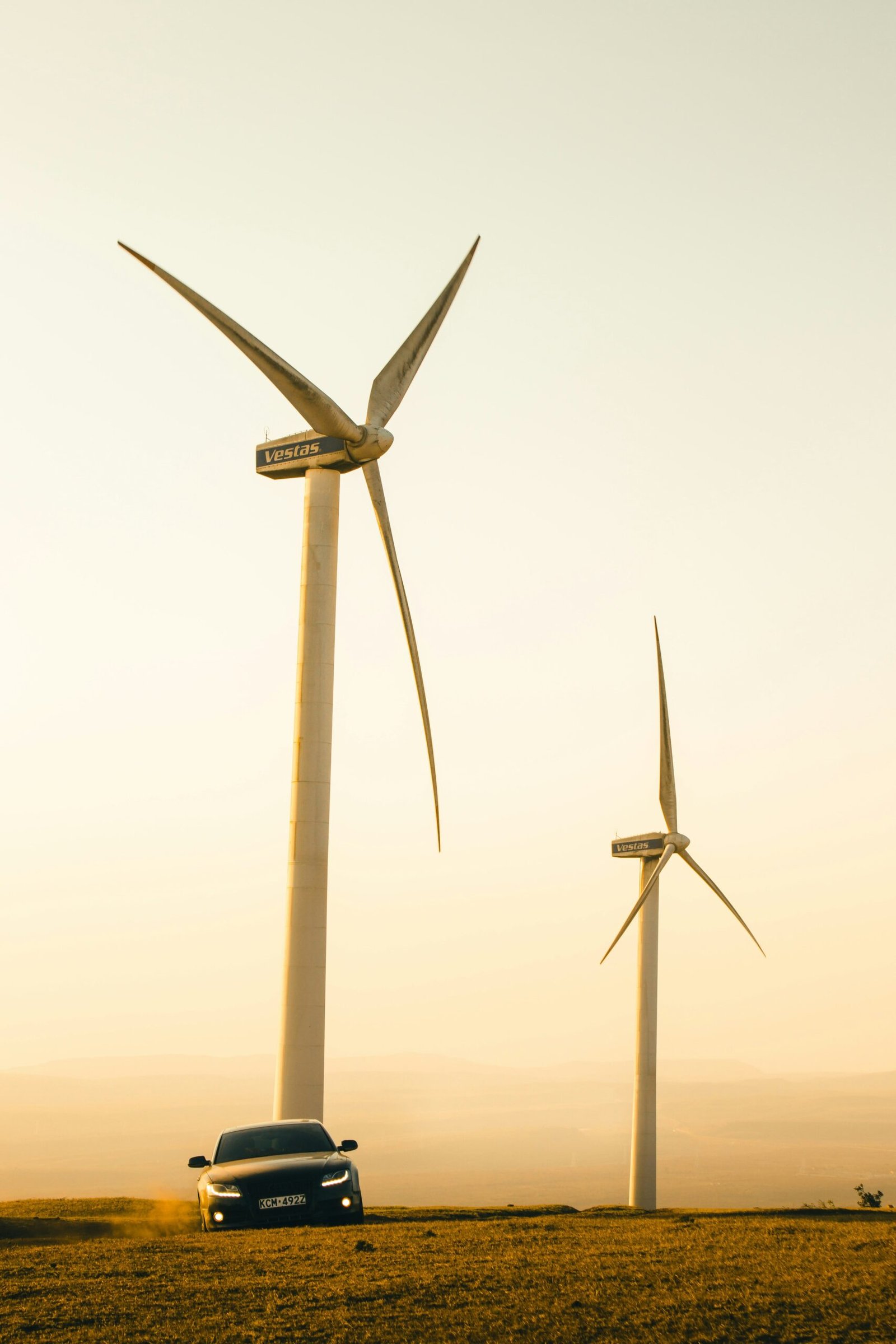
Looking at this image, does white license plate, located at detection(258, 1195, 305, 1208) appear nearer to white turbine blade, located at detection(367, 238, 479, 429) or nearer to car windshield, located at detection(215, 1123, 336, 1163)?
car windshield, located at detection(215, 1123, 336, 1163)

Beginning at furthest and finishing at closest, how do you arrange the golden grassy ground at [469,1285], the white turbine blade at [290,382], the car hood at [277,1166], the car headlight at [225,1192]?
the white turbine blade at [290,382], the car hood at [277,1166], the car headlight at [225,1192], the golden grassy ground at [469,1285]

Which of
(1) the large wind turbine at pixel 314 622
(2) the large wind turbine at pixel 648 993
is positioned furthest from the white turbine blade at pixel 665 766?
(1) the large wind turbine at pixel 314 622

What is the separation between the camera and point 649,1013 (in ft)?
210

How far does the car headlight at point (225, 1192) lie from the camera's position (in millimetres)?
19641

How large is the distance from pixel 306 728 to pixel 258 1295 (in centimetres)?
2360

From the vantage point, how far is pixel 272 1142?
2203 centimetres

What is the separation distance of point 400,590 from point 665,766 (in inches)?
1095

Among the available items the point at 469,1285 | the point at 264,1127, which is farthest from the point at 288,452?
the point at 469,1285

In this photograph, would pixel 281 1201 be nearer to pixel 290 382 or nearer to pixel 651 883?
pixel 290 382

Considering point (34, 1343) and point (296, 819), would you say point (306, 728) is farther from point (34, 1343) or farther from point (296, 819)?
point (34, 1343)

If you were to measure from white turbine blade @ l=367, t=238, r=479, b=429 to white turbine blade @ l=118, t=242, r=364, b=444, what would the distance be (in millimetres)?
2231

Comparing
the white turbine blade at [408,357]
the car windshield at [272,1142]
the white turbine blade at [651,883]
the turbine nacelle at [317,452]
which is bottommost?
the car windshield at [272,1142]

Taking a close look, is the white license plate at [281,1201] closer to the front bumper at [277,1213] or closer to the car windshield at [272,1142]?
the front bumper at [277,1213]

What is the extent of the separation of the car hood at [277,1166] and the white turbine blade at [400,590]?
51.4 feet
